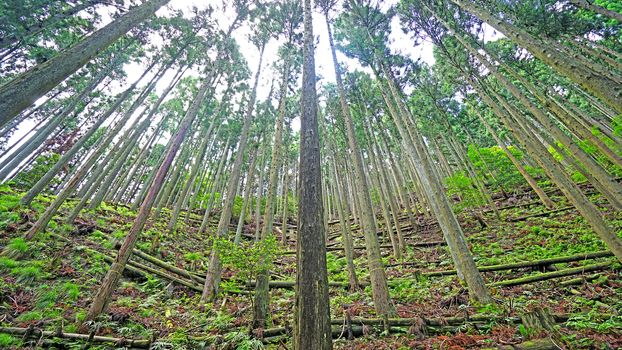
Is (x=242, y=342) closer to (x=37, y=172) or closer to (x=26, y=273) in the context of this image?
(x=26, y=273)

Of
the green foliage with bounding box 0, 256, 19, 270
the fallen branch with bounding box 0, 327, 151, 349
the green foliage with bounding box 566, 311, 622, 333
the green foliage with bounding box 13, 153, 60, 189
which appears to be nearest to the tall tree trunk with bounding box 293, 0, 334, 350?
the fallen branch with bounding box 0, 327, 151, 349

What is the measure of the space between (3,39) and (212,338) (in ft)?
44.9

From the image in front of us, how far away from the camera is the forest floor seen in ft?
15.0

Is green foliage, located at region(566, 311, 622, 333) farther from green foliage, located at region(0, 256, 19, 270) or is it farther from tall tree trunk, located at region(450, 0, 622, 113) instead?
green foliage, located at region(0, 256, 19, 270)

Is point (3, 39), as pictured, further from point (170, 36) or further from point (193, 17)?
point (193, 17)

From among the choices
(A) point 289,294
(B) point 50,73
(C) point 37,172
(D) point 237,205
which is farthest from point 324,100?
Result: (C) point 37,172

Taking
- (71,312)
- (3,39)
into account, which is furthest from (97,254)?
(3,39)

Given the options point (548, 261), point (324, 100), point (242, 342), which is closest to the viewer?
point (242, 342)

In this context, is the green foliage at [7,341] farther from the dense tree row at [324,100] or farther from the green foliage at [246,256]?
the green foliage at [246,256]

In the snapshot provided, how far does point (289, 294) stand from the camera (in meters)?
8.79

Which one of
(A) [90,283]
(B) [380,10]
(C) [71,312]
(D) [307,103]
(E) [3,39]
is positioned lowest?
(C) [71,312]

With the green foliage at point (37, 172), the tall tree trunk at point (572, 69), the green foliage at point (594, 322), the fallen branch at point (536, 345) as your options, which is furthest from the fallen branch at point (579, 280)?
the green foliage at point (37, 172)

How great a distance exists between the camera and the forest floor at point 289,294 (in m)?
4.57

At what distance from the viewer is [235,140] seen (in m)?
22.0
